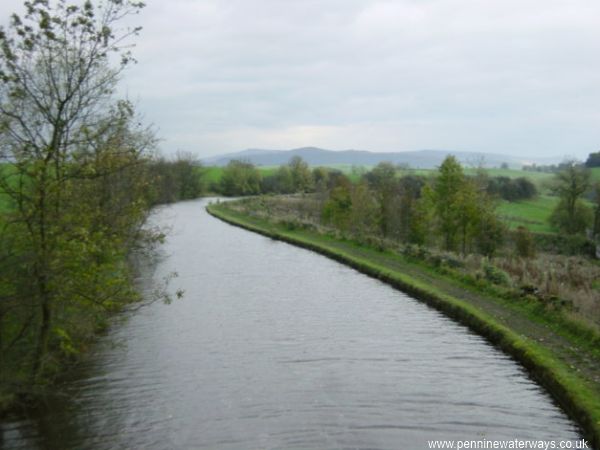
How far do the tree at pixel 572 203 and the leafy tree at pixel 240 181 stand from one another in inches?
3357

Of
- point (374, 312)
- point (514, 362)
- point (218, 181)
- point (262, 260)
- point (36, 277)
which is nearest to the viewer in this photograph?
point (36, 277)

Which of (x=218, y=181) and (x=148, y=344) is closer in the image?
(x=148, y=344)

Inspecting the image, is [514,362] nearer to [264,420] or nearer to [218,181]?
[264,420]

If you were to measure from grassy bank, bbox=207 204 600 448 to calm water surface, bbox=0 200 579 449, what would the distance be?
484mm

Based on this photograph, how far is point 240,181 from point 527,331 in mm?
125530

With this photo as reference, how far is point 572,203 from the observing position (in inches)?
2591

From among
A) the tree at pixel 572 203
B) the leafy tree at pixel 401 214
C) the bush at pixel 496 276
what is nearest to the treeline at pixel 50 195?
the bush at pixel 496 276

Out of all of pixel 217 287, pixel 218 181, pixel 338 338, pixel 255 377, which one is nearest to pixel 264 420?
pixel 255 377

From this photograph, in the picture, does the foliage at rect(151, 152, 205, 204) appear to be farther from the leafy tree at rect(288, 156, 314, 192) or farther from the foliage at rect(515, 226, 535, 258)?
the foliage at rect(515, 226, 535, 258)

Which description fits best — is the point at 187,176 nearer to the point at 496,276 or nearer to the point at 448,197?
the point at 448,197

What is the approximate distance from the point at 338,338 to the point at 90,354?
27.0 feet

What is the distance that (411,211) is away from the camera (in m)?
45.1

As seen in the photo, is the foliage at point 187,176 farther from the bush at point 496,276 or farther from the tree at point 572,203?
the bush at point 496,276

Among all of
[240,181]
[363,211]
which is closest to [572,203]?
[363,211]
